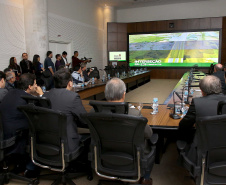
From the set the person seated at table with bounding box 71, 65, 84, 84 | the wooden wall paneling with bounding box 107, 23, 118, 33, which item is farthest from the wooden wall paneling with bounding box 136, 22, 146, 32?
the person seated at table with bounding box 71, 65, 84, 84

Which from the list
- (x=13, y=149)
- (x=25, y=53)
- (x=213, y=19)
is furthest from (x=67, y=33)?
(x=13, y=149)

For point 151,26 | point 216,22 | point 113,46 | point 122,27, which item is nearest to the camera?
point 216,22

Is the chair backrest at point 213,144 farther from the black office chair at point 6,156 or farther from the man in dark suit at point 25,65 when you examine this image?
the man in dark suit at point 25,65

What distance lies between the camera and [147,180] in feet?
7.13

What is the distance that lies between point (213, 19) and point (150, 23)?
322 cm

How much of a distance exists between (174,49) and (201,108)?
11.7 metres

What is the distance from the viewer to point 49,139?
1.96 m

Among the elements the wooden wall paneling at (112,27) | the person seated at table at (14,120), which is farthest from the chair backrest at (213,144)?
the wooden wall paneling at (112,27)

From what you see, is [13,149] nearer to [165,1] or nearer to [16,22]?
[16,22]

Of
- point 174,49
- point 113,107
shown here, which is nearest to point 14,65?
point 113,107

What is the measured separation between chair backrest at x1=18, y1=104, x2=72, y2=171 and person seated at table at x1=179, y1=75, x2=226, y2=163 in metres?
0.96

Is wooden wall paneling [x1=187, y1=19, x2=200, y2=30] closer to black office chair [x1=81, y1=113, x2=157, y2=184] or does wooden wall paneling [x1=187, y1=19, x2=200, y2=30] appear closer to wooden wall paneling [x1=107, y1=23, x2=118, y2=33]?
wooden wall paneling [x1=107, y1=23, x2=118, y2=33]

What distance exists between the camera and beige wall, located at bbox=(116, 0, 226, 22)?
12.3 m

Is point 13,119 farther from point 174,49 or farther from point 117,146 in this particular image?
point 174,49
